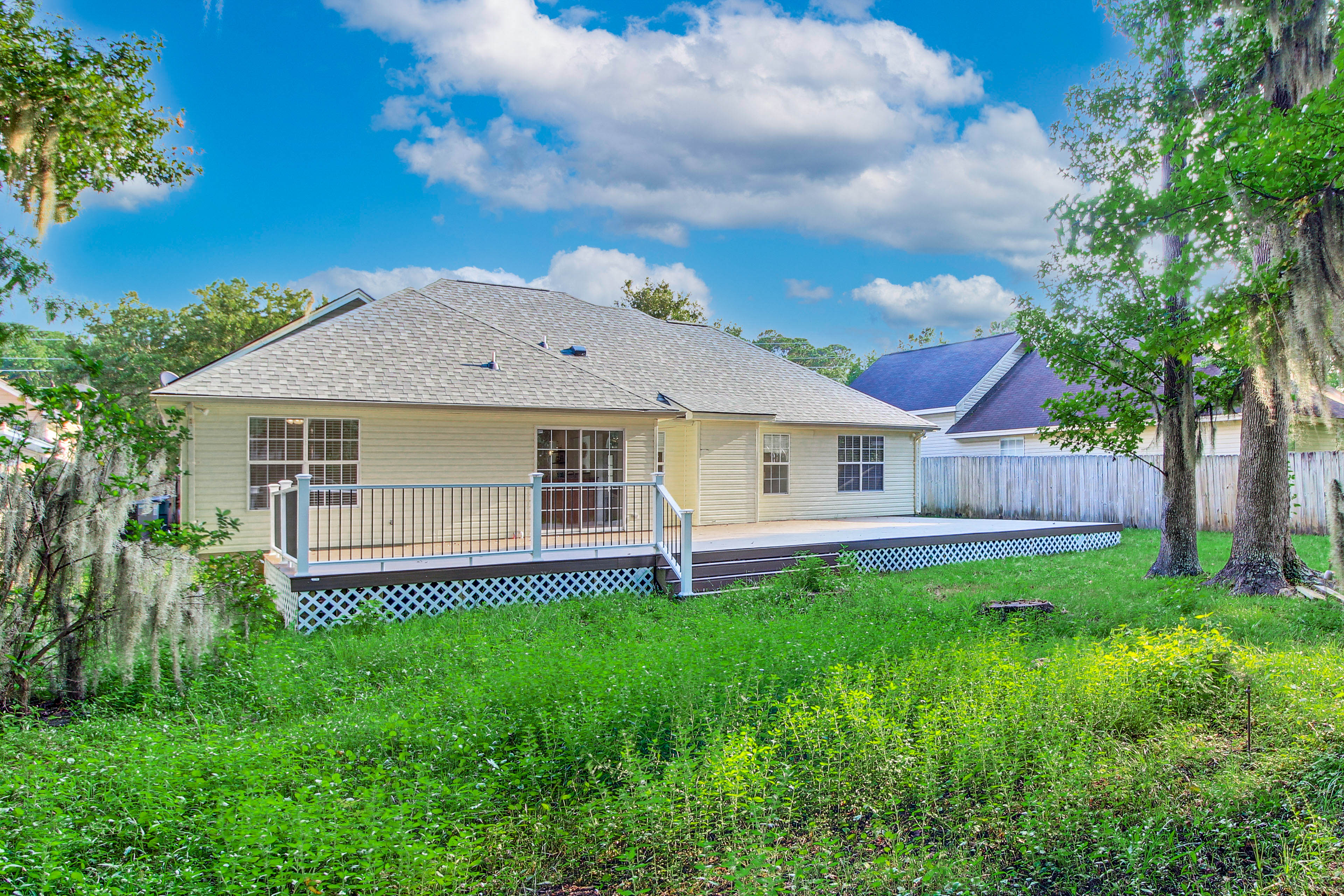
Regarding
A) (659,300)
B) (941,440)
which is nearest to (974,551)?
(941,440)

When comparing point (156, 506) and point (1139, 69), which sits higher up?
point (1139, 69)

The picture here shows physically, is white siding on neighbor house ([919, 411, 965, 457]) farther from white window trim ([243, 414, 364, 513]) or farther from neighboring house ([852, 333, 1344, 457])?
white window trim ([243, 414, 364, 513])

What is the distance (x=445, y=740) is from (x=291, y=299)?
32265mm

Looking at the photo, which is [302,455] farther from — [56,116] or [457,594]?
[56,116]

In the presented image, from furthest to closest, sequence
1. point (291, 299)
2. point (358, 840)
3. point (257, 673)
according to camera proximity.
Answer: point (291, 299) < point (257, 673) < point (358, 840)

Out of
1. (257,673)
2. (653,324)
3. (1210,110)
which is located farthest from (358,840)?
(653,324)

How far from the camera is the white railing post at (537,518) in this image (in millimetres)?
9469

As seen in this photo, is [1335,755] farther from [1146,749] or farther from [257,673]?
[257,673]

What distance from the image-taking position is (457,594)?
29.8 ft

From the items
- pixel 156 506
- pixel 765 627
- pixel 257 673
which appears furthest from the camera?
pixel 156 506

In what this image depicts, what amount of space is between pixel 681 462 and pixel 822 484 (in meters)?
3.73

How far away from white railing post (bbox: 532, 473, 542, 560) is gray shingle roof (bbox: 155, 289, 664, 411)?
8.75 feet

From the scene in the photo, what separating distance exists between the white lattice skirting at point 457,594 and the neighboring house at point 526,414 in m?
2.56

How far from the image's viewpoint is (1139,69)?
31.9ft
